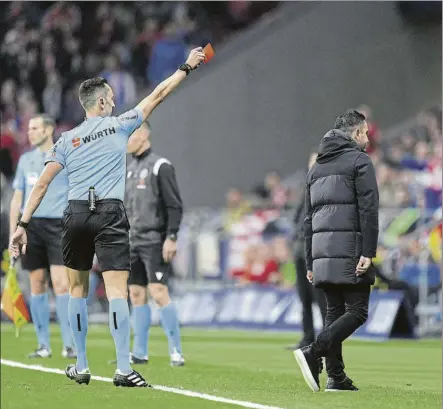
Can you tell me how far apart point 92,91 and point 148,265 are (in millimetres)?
3615

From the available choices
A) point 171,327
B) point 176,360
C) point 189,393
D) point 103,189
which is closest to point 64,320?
point 171,327

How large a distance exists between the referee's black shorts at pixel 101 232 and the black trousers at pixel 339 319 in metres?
1.57

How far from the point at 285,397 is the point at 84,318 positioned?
1.74 m

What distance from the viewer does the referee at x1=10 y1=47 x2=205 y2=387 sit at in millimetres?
10953

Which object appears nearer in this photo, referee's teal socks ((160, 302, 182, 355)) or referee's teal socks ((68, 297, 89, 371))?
referee's teal socks ((68, 297, 89, 371))

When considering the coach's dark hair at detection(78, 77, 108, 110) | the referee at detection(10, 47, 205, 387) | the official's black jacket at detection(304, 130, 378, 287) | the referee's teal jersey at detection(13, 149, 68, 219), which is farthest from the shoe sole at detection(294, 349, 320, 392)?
the referee's teal jersey at detection(13, 149, 68, 219)

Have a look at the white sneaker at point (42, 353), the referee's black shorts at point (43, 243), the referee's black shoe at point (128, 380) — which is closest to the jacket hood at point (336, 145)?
the referee's black shoe at point (128, 380)

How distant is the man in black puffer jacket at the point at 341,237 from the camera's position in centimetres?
1110

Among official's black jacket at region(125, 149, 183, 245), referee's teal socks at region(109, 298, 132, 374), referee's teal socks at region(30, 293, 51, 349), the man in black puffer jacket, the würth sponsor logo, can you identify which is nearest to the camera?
referee's teal socks at region(109, 298, 132, 374)

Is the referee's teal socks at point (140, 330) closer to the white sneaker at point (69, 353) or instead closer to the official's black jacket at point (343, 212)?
the white sneaker at point (69, 353)

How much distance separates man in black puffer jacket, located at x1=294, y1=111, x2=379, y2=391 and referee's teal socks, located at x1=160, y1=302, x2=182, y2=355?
10.7ft

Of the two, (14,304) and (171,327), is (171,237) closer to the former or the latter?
(171,327)

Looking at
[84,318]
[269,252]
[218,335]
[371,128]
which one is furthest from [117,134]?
[371,128]

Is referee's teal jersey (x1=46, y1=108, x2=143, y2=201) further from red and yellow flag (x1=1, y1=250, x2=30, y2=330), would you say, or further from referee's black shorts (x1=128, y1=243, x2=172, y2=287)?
referee's black shorts (x1=128, y1=243, x2=172, y2=287)
